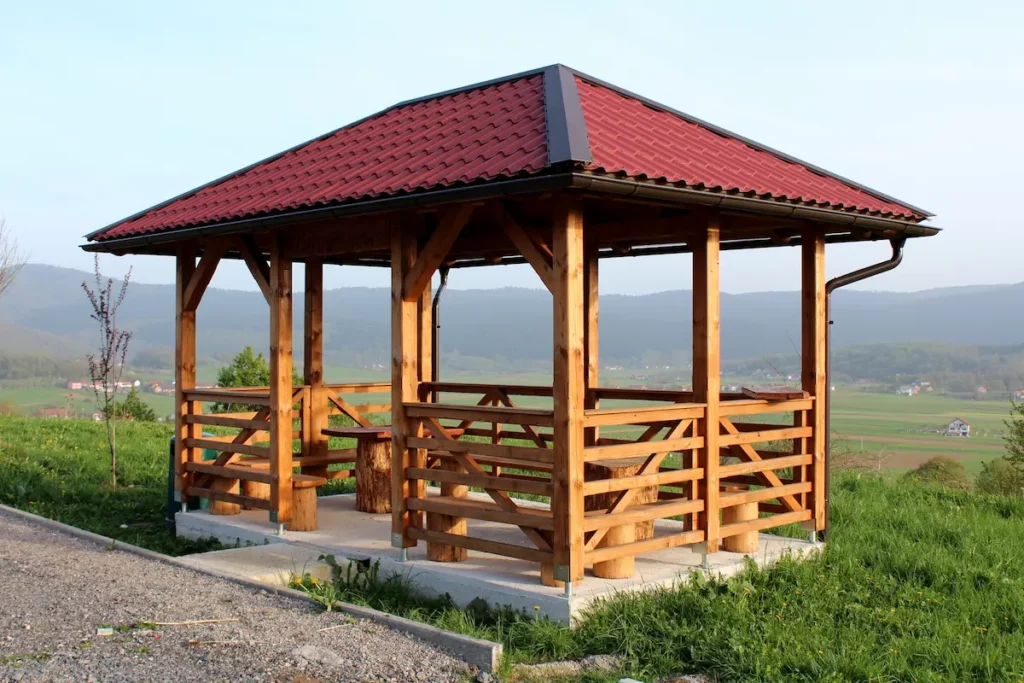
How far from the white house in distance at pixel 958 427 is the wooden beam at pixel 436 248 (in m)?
24.6

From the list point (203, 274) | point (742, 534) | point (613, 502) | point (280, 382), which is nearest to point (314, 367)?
point (203, 274)

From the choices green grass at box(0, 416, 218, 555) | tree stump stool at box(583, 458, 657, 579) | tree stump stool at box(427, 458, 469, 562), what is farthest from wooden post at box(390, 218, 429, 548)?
green grass at box(0, 416, 218, 555)

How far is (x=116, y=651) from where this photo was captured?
18.5 feet

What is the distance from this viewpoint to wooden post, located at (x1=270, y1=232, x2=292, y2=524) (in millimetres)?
8688

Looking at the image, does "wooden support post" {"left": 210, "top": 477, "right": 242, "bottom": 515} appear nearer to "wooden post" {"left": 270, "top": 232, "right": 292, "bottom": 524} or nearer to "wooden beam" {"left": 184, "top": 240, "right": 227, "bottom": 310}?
"wooden post" {"left": 270, "top": 232, "right": 292, "bottom": 524}

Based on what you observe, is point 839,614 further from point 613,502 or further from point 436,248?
point 436,248

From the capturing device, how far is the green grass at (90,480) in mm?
10070

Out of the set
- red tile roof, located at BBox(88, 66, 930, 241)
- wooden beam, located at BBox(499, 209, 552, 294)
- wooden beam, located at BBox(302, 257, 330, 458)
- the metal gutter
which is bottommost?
wooden beam, located at BBox(302, 257, 330, 458)

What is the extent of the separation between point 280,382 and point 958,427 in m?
27.1

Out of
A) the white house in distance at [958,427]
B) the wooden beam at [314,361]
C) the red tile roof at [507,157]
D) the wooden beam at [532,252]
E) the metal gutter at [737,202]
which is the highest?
the red tile roof at [507,157]

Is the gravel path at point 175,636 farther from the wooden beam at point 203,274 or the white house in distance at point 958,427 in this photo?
the white house in distance at point 958,427

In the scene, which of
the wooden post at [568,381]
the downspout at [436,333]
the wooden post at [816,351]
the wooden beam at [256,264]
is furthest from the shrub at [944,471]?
the wooden beam at [256,264]

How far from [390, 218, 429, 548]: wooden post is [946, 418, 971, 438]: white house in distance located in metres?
24.5

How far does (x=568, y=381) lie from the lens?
6156mm
